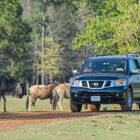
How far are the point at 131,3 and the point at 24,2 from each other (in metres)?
127

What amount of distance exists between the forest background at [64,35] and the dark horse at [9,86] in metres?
8.72

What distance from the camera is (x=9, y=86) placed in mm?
27047

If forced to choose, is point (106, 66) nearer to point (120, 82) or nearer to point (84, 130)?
point (120, 82)

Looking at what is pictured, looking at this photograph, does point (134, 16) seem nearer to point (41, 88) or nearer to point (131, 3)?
point (131, 3)

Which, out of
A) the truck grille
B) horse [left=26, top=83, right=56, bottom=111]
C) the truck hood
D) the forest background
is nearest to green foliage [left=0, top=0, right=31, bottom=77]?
the forest background

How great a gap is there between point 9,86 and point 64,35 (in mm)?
72815

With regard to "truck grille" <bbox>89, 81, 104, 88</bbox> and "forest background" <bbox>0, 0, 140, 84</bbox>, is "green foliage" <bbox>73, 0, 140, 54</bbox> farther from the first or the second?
"truck grille" <bbox>89, 81, 104, 88</bbox>

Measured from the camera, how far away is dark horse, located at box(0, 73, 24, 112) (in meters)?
26.5

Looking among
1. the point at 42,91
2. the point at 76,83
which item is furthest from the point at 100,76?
the point at 42,91

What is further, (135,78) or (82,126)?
(135,78)

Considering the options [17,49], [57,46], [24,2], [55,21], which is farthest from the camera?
[24,2]

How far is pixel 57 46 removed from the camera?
91.9 metres

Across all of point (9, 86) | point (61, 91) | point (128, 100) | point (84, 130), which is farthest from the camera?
point (61, 91)

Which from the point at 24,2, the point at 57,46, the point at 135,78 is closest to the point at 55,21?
the point at 57,46
